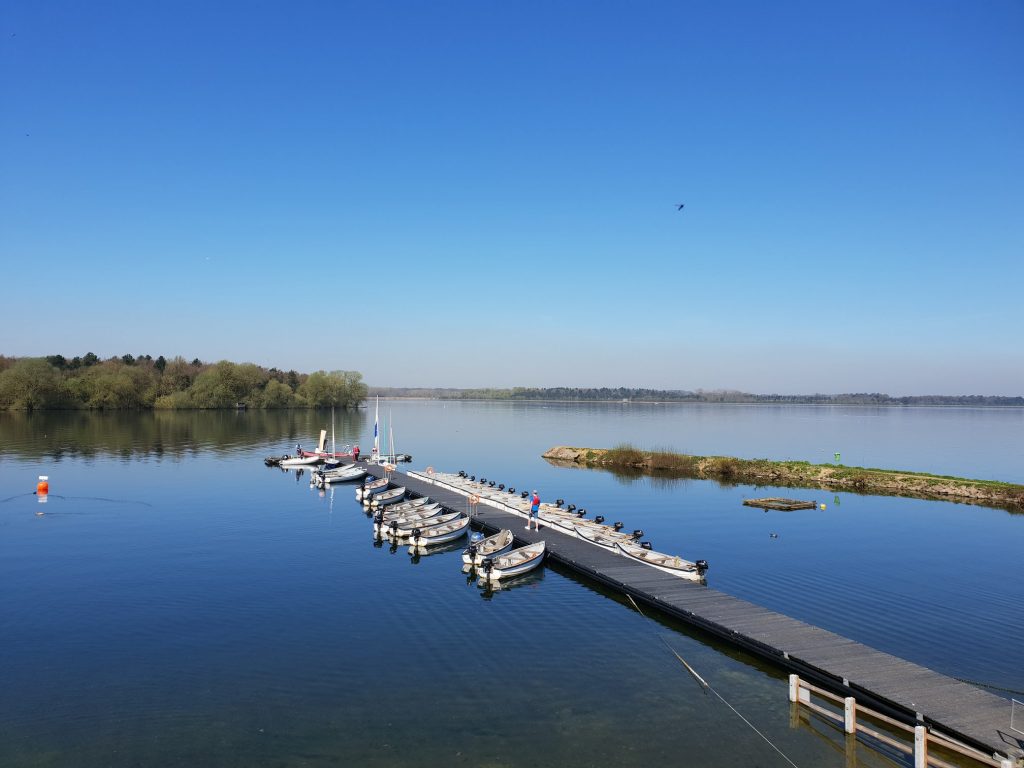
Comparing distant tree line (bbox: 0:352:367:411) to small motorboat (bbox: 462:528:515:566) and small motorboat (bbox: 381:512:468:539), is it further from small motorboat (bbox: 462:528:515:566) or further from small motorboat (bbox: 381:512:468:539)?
small motorboat (bbox: 462:528:515:566)

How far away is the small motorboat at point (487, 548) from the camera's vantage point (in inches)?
1400

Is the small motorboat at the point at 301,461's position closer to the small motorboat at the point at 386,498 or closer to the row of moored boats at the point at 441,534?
the row of moored boats at the point at 441,534

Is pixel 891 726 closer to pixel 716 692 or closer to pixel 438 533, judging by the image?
pixel 716 692

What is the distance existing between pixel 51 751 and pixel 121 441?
9058cm

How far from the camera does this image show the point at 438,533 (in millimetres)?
42188

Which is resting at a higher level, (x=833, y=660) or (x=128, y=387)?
(x=128, y=387)

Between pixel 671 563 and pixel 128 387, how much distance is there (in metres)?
171

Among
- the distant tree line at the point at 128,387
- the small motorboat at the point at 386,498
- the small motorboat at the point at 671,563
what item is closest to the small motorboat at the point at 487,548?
the small motorboat at the point at 671,563

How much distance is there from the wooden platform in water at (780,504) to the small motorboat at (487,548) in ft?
85.9

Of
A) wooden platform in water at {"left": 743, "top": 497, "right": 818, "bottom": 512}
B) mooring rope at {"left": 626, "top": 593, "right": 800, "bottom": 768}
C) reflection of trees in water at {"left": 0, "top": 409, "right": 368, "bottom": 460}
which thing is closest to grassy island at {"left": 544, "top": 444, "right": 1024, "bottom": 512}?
wooden platform in water at {"left": 743, "top": 497, "right": 818, "bottom": 512}

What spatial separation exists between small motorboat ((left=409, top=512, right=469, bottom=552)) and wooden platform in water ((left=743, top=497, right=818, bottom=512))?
26.2 meters

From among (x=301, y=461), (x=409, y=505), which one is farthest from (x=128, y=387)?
(x=409, y=505)

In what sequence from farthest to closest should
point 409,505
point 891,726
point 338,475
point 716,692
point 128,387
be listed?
point 128,387 < point 338,475 < point 409,505 < point 716,692 < point 891,726

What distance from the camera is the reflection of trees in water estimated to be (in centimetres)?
8612
